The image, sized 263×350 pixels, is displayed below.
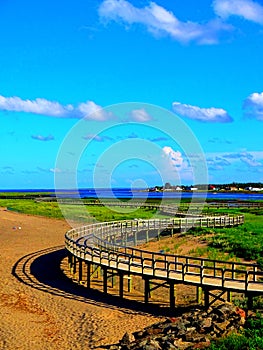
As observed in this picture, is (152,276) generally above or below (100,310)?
above

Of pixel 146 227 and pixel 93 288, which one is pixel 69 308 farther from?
pixel 146 227

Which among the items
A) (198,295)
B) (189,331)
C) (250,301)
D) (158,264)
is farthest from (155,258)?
(189,331)

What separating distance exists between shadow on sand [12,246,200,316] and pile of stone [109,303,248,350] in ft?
13.9

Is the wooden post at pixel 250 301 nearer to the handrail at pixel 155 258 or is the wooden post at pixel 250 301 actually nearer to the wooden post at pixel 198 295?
the handrail at pixel 155 258

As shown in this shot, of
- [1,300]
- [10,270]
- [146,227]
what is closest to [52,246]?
[146,227]

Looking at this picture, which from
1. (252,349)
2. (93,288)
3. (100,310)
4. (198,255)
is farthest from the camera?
(198,255)

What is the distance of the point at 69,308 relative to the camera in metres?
21.5

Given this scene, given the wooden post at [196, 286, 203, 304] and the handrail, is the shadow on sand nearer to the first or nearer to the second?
the wooden post at [196, 286, 203, 304]

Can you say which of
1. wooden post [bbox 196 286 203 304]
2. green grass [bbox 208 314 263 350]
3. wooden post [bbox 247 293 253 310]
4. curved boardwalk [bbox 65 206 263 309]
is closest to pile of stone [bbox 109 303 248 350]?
green grass [bbox 208 314 263 350]

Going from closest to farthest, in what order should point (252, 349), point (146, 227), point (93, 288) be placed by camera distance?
point (252, 349), point (93, 288), point (146, 227)

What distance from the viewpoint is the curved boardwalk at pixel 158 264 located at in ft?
67.8

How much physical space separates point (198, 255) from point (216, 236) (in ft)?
27.2

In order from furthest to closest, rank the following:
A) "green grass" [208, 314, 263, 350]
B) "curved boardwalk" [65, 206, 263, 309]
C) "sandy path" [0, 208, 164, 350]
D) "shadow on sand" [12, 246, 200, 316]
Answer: "shadow on sand" [12, 246, 200, 316] < "curved boardwalk" [65, 206, 263, 309] < "sandy path" [0, 208, 164, 350] < "green grass" [208, 314, 263, 350]

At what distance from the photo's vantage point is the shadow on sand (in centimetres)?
2175
